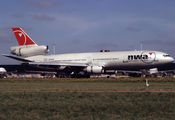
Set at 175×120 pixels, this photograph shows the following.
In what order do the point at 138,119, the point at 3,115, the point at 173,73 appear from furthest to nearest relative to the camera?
the point at 173,73 → the point at 3,115 → the point at 138,119

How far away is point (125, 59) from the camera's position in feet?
158

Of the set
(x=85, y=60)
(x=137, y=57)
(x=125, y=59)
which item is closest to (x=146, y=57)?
(x=137, y=57)

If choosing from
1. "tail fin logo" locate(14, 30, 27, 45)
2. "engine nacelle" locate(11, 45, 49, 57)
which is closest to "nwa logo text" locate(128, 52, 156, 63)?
"engine nacelle" locate(11, 45, 49, 57)

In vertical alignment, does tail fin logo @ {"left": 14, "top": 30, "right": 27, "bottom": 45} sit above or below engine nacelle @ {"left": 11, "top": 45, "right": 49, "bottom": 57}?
above

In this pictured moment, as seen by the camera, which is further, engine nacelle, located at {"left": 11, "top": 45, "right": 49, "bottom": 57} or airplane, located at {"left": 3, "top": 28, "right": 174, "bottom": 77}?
engine nacelle, located at {"left": 11, "top": 45, "right": 49, "bottom": 57}

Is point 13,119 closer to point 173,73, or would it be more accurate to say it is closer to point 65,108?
point 65,108

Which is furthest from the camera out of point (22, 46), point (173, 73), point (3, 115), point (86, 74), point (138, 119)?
point (173, 73)

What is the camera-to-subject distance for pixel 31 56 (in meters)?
56.8

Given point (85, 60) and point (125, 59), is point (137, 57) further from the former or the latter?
point (85, 60)

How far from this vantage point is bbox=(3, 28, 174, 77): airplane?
4725cm

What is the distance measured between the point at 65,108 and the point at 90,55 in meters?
39.6

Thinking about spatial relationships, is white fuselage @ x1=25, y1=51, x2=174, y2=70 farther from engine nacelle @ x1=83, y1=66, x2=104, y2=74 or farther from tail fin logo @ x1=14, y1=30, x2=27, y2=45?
tail fin logo @ x1=14, y1=30, x2=27, y2=45

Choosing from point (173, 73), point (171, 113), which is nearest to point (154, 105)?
point (171, 113)

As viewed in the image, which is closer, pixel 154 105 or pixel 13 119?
pixel 13 119
